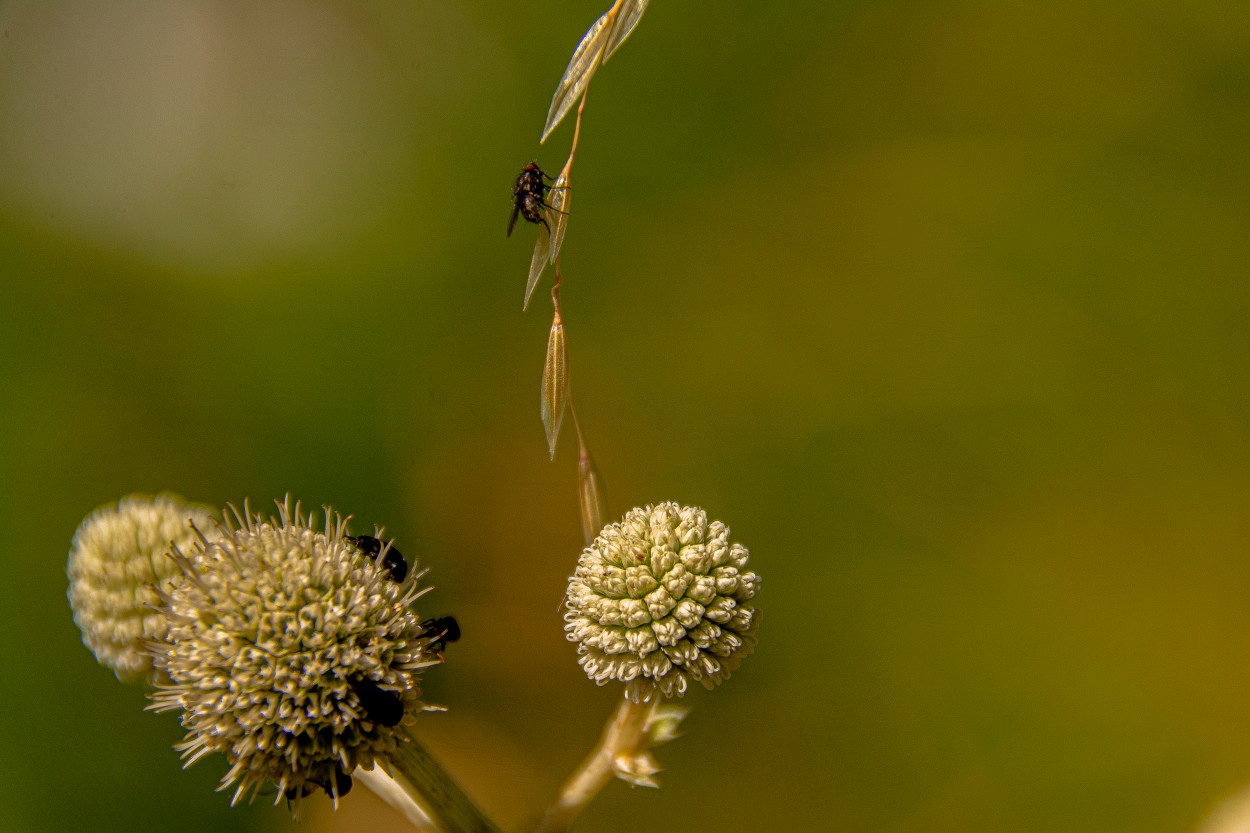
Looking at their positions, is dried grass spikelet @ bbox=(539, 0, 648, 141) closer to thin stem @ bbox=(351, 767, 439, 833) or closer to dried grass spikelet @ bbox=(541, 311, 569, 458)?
dried grass spikelet @ bbox=(541, 311, 569, 458)

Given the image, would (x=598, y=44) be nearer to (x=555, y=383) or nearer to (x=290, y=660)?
(x=555, y=383)

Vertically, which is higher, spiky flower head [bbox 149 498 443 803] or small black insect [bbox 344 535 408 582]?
small black insect [bbox 344 535 408 582]

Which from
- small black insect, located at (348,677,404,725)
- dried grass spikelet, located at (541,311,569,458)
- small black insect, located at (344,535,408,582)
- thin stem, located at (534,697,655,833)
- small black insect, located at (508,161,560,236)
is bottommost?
thin stem, located at (534,697,655,833)

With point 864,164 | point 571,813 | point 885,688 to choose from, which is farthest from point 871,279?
point 571,813

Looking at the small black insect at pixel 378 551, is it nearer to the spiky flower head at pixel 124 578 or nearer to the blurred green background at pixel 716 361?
the spiky flower head at pixel 124 578

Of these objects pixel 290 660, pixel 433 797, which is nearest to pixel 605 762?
pixel 433 797

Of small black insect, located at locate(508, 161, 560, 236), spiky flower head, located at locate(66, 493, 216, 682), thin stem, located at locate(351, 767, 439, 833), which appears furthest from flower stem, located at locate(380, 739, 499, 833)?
small black insect, located at locate(508, 161, 560, 236)
